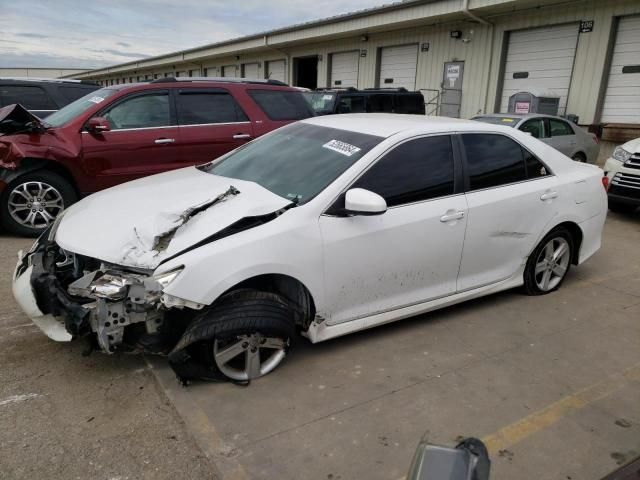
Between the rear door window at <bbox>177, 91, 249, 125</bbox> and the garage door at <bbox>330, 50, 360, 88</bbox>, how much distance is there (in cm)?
1409

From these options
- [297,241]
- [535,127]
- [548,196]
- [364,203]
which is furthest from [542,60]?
[297,241]

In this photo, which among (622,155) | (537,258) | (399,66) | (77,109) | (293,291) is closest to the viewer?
(293,291)

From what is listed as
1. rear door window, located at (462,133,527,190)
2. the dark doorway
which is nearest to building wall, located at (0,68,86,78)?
the dark doorway

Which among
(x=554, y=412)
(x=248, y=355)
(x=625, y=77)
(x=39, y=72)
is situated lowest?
(x=554, y=412)

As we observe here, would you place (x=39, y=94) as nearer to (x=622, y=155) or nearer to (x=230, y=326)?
(x=230, y=326)

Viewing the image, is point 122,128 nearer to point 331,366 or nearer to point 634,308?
point 331,366

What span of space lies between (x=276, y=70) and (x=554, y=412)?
79.7 ft

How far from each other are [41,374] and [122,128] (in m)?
3.82

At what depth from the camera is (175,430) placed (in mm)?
2686

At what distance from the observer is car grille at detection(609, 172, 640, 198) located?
7.31m

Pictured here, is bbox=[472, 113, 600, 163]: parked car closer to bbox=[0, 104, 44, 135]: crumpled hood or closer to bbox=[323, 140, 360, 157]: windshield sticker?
bbox=[323, 140, 360, 157]: windshield sticker

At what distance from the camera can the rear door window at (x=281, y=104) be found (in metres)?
7.10

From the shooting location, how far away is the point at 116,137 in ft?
20.0

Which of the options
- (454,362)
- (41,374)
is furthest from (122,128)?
(454,362)
